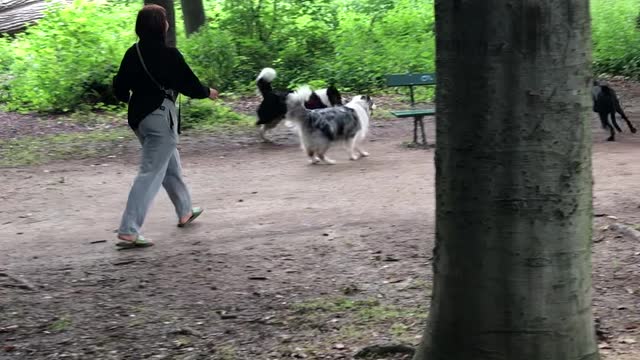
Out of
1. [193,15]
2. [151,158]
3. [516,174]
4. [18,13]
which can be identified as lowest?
[151,158]

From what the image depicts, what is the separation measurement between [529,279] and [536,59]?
885 millimetres

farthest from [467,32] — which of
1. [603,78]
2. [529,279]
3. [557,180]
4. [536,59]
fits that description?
[603,78]

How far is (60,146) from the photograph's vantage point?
43.8 feet

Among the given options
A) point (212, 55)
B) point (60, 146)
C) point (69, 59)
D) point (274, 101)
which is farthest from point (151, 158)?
point (212, 55)

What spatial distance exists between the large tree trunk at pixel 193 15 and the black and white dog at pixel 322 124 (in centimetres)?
A: 868

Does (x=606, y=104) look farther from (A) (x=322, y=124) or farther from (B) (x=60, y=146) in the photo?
(B) (x=60, y=146)

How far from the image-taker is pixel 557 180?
10.4ft

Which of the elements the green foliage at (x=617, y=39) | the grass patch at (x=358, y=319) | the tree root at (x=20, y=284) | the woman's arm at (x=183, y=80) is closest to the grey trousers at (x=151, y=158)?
the woman's arm at (x=183, y=80)

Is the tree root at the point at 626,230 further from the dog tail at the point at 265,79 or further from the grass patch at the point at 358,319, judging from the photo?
the dog tail at the point at 265,79

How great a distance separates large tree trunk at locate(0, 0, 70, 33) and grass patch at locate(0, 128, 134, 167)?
39.0 feet

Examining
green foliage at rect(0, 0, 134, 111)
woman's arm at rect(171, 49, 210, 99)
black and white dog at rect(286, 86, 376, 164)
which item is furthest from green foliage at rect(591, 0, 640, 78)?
woman's arm at rect(171, 49, 210, 99)

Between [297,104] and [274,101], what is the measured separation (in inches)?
64.3

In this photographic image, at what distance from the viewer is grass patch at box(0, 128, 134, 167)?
12547 millimetres

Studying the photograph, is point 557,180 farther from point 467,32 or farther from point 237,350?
point 237,350
